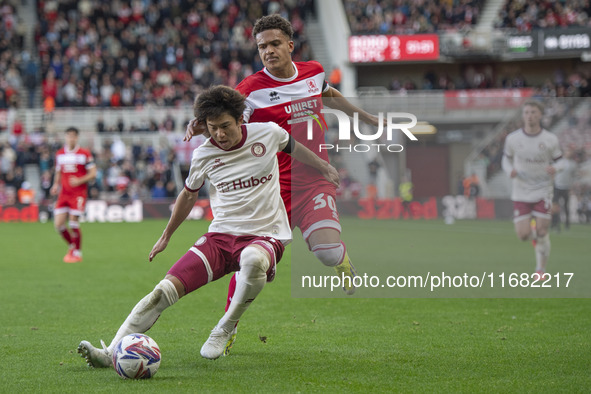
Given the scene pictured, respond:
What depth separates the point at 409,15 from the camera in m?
36.4

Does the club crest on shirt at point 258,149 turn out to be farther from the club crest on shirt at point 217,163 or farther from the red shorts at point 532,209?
the red shorts at point 532,209

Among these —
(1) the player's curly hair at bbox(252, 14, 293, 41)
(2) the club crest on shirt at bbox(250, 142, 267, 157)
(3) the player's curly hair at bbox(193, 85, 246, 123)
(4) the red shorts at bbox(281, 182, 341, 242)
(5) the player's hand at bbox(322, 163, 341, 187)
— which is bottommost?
(4) the red shorts at bbox(281, 182, 341, 242)

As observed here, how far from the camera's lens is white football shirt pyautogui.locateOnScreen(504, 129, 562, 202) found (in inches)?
397

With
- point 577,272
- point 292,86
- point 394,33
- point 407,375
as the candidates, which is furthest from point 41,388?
point 394,33

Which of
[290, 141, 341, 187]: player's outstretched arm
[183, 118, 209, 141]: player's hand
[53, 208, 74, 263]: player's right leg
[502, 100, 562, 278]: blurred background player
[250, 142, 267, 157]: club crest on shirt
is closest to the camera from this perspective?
[183, 118, 209, 141]: player's hand

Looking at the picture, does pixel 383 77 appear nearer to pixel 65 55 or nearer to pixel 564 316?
pixel 65 55

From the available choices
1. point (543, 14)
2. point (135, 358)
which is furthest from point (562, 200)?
point (543, 14)

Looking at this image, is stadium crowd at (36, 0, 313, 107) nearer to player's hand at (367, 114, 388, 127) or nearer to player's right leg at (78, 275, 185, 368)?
player's hand at (367, 114, 388, 127)

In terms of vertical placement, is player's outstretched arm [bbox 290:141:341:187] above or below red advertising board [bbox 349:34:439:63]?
below

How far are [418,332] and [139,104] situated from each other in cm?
2590

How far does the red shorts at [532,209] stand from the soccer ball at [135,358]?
21.1 ft

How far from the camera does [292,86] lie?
22.6 feet

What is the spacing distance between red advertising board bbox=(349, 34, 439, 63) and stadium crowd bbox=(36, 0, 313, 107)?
2739 millimetres

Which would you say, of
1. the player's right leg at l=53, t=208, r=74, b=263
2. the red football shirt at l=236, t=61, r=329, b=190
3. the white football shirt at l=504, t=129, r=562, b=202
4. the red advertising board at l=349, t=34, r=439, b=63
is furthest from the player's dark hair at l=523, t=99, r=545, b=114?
the red advertising board at l=349, t=34, r=439, b=63
